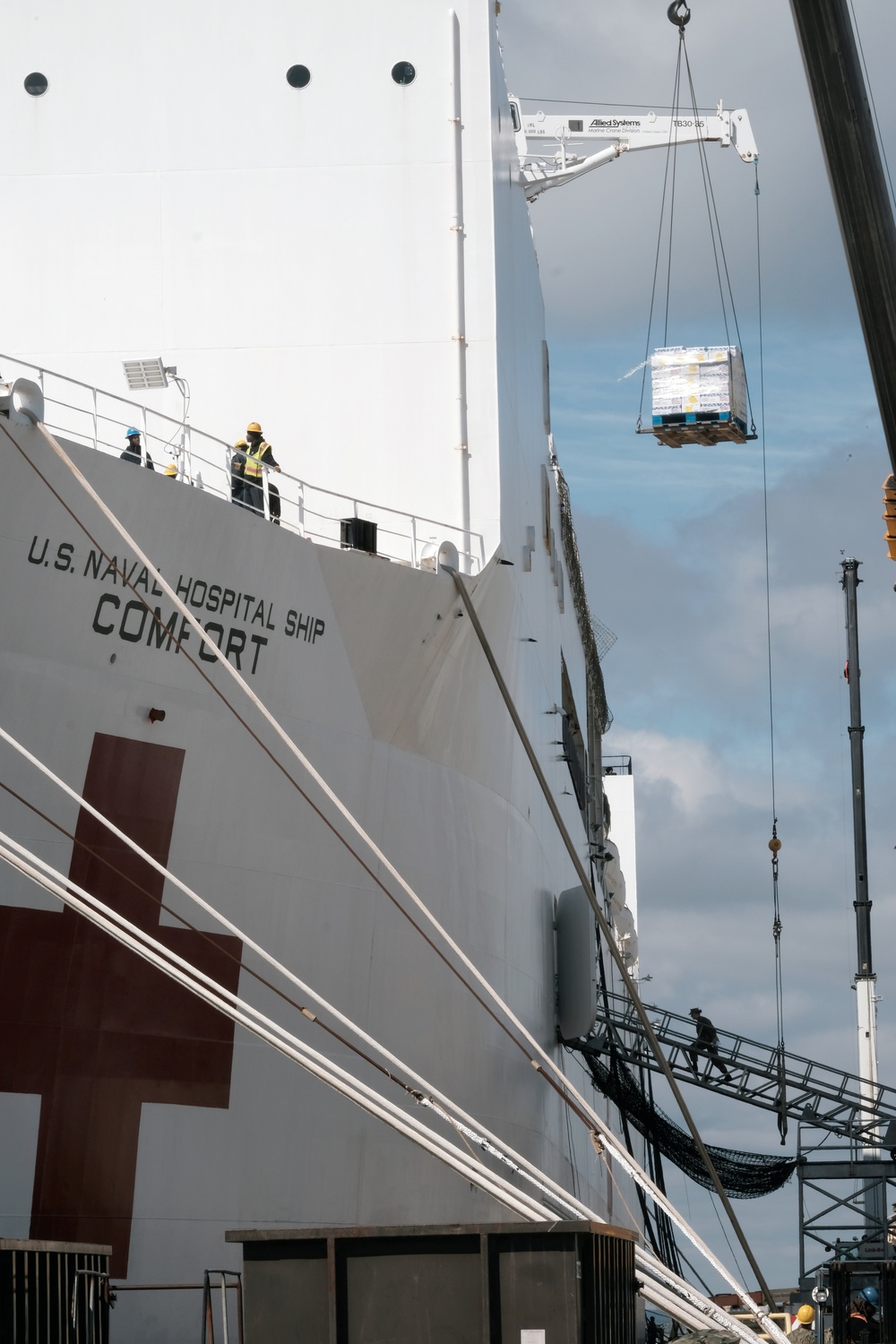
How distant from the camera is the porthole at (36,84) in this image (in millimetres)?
13328

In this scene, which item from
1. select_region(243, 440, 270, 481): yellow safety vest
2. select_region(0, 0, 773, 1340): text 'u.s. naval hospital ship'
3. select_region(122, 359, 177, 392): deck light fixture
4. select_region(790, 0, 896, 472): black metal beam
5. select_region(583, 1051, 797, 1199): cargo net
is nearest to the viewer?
select_region(790, 0, 896, 472): black metal beam

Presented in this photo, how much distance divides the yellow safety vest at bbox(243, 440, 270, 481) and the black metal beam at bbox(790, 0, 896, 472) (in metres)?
5.10

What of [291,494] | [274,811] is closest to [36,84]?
[291,494]

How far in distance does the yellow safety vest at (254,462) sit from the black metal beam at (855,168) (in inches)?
201

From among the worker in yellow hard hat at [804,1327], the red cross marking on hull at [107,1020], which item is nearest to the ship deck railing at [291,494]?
the red cross marking on hull at [107,1020]

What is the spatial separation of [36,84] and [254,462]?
15.8 feet

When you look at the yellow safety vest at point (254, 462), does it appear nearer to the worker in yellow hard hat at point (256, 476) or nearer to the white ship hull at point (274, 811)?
the worker in yellow hard hat at point (256, 476)

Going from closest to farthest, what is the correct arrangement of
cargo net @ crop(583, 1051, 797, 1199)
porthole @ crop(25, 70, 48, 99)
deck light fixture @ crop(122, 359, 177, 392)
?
1. deck light fixture @ crop(122, 359, 177, 392)
2. porthole @ crop(25, 70, 48, 99)
3. cargo net @ crop(583, 1051, 797, 1199)

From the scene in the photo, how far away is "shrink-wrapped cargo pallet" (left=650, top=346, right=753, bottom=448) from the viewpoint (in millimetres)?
21953

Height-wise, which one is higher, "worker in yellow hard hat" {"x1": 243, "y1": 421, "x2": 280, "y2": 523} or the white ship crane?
the white ship crane

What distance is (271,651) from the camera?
1043 centimetres

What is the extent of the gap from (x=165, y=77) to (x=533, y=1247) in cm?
1009

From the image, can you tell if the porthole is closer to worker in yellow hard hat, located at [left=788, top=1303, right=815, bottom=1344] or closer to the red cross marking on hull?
the red cross marking on hull

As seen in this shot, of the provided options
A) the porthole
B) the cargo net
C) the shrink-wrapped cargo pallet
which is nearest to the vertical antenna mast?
the cargo net
